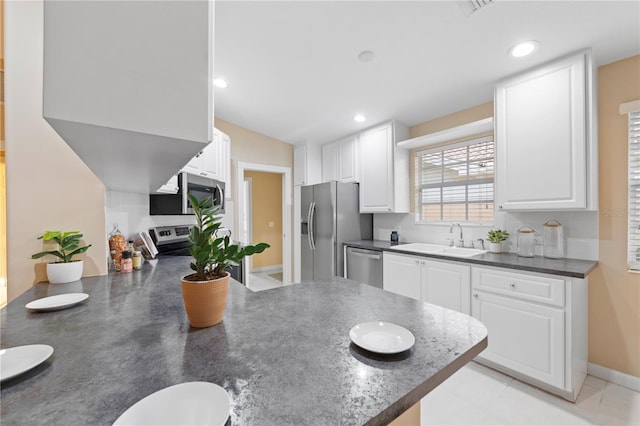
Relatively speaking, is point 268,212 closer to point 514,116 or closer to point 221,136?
point 221,136

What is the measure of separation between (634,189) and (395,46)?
204 centimetres

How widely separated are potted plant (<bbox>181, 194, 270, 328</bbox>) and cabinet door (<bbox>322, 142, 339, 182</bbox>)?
3.26m

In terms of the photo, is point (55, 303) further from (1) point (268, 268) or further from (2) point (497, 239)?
(1) point (268, 268)

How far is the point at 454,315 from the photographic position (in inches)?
39.2

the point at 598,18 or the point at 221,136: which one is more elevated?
the point at 598,18

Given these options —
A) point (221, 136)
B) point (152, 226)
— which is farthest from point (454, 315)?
point (221, 136)

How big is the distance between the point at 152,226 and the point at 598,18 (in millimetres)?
3669

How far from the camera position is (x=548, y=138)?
2010 mm

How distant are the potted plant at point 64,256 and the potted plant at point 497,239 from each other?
3.10 m

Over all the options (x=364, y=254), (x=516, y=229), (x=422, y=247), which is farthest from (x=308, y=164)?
(x=516, y=229)

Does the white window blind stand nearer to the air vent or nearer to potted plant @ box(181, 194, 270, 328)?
the air vent

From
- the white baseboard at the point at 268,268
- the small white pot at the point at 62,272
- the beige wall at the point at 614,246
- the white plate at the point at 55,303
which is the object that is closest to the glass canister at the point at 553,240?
the beige wall at the point at 614,246

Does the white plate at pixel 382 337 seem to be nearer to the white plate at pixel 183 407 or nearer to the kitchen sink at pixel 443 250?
the white plate at pixel 183 407

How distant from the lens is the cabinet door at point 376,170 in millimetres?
3281
